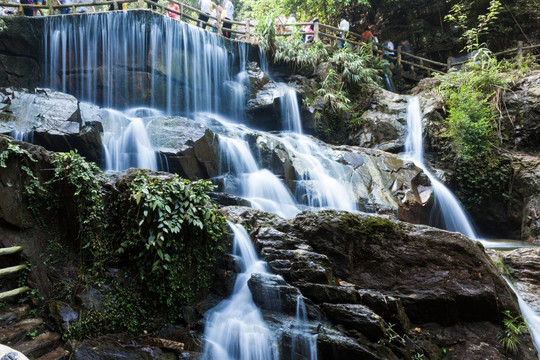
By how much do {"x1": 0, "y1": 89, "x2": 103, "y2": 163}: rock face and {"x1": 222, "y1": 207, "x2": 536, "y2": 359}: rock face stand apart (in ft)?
17.0

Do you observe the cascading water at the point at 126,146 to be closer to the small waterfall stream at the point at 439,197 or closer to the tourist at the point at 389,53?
the small waterfall stream at the point at 439,197

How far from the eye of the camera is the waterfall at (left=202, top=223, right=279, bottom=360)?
4781 millimetres

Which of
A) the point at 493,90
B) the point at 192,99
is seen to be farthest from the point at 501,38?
the point at 192,99

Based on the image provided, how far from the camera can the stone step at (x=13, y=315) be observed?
4139mm

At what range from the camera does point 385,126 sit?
14344 millimetres

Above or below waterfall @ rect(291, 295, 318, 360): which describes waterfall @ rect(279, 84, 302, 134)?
above

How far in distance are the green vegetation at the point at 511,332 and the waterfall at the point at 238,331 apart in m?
3.44

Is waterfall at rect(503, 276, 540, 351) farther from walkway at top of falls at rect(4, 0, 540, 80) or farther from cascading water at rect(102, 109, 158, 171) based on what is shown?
walkway at top of falls at rect(4, 0, 540, 80)

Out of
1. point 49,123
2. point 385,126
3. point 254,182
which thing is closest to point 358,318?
point 254,182

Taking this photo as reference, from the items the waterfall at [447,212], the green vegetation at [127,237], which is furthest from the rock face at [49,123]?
the waterfall at [447,212]

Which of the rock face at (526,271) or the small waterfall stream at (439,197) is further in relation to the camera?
the small waterfall stream at (439,197)

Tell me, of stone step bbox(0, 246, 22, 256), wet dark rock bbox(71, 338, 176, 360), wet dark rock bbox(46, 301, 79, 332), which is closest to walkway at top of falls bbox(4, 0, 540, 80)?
stone step bbox(0, 246, 22, 256)

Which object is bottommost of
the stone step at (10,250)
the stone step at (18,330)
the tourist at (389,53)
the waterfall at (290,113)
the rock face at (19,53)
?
A: the stone step at (18,330)

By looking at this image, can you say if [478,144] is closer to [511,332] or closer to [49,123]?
[511,332]
